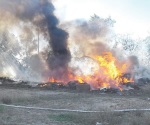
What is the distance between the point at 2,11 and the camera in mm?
28625

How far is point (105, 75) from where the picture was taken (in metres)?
25.3

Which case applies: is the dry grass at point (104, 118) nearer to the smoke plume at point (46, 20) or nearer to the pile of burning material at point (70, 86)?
the pile of burning material at point (70, 86)

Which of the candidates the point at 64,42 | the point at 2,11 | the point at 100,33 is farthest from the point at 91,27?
the point at 2,11

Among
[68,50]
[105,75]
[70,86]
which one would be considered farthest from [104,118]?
[68,50]

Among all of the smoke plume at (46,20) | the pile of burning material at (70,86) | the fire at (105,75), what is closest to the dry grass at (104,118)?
the pile of burning material at (70,86)

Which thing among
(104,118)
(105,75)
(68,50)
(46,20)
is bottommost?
(104,118)

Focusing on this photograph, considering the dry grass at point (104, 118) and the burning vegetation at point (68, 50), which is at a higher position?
the burning vegetation at point (68, 50)

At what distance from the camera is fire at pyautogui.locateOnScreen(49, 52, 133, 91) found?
24666 mm

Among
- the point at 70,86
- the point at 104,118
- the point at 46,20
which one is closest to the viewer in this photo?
the point at 104,118

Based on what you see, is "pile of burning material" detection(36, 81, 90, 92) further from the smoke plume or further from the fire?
the smoke plume

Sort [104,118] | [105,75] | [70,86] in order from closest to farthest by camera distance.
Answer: [104,118], [70,86], [105,75]

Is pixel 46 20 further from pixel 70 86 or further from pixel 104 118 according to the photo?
pixel 104 118

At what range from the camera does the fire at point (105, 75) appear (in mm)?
24666

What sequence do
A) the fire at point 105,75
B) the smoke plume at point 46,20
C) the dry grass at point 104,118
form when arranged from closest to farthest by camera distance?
1. the dry grass at point 104,118
2. the fire at point 105,75
3. the smoke plume at point 46,20
